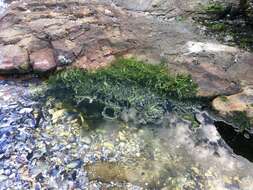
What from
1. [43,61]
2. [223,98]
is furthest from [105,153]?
[43,61]

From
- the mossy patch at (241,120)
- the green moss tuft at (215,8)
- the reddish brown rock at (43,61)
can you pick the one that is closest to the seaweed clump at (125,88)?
the reddish brown rock at (43,61)

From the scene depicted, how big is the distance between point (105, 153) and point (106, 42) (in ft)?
5.92

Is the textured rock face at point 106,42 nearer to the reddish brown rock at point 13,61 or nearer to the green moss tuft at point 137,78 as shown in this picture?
the reddish brown rock at point 13,61

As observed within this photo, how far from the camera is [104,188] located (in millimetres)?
4113

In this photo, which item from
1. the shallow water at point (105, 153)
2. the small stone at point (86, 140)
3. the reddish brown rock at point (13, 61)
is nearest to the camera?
the shallow water at point (105, 153)

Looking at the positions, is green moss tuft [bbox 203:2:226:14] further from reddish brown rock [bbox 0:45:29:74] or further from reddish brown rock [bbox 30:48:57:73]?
reddish brown rock [bbox 0:45:29:74]

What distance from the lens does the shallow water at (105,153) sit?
4188mm

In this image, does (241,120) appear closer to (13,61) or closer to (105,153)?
(105,153)

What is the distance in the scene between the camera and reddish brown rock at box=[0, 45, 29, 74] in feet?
17.6

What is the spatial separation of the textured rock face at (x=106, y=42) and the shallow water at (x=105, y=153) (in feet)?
2.07

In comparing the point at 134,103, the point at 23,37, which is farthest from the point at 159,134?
the point at 23,37

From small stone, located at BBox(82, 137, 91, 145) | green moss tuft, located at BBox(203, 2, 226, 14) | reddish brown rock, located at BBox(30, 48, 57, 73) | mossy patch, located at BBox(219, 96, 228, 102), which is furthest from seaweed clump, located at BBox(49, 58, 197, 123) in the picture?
green moss tuft, located at BBox(203, 2, 226, 14)

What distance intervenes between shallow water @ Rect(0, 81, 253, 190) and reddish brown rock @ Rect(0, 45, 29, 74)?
16.6 inches

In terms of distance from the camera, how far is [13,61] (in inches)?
214
